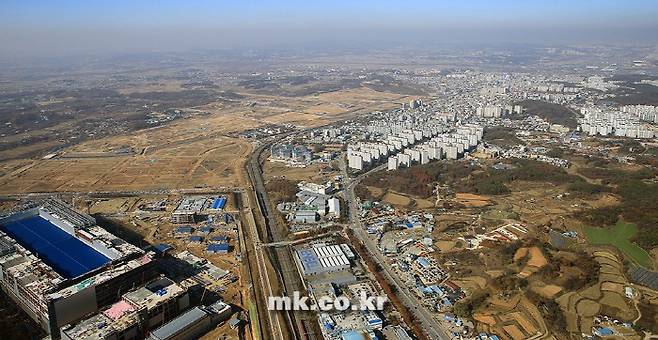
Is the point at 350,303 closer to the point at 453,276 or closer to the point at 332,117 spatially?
the point at 453,276

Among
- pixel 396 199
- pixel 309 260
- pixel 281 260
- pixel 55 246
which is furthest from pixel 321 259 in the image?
pixel 55 246

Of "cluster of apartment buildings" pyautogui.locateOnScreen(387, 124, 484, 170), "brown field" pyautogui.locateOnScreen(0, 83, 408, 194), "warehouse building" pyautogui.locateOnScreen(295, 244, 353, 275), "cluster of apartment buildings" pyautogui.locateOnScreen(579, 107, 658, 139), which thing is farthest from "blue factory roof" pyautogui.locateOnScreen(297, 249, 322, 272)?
"cluster of apartment buildings" pyautogui.locateOnScreen(579, 107, 658, 139)

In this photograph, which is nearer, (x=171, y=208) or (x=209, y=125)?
(x=171, y=208)

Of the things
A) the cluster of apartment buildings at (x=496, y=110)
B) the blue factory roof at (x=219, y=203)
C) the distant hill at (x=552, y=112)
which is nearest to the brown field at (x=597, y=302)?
the blue factory roof at (x=219, y=203)

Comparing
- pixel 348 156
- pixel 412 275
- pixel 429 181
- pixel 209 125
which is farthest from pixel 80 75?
pixel 412 275

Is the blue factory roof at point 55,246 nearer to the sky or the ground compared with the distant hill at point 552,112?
nearer to the ground

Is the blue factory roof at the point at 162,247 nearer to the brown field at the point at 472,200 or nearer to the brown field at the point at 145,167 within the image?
the brown field at the point at 145,167
